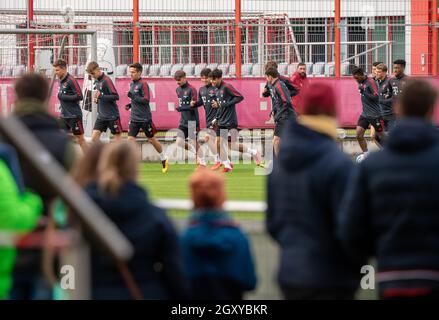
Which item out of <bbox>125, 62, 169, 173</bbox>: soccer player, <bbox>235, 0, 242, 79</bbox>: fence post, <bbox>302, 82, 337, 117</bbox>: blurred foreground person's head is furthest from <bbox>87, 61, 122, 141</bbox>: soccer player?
<bbox>302, 82, 337, 117</bbox>: blurred foreground person's head

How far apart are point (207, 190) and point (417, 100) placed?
119cm

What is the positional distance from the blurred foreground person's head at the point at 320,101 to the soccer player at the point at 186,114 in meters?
17.0

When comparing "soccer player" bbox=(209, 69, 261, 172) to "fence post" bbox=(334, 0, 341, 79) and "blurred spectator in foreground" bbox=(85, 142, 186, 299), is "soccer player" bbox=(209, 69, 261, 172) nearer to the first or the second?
"fence post" bbox=(334, 0, 341, 79)

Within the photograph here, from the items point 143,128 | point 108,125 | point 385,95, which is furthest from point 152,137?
point 385,95

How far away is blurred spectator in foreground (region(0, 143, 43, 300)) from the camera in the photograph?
19.5 feet

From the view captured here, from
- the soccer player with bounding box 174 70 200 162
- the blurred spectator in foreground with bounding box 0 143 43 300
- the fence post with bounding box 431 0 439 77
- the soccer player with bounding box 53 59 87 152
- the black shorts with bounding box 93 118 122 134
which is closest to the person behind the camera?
the blurred spectator in foreground with bounding box 0 143 43 300

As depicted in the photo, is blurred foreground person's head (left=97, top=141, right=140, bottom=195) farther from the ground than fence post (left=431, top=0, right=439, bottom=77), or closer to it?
closer to it

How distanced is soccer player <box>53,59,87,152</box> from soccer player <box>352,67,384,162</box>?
522 centimetres

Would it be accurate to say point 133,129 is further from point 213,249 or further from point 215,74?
point 213,249

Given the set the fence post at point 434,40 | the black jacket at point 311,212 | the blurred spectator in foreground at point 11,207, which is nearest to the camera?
the blurred spectator in foreground at point 11,207

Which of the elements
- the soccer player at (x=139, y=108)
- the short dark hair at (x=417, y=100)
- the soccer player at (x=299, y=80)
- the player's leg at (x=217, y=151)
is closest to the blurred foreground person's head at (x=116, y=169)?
the short dark hair at (x=417, y=100)

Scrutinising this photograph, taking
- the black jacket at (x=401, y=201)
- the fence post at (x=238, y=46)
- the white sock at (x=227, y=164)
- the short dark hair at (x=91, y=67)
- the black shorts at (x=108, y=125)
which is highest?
the fence post at (x=238, y=46)

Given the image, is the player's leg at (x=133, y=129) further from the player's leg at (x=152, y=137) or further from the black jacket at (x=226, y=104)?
the black jacket at (x=226, y=104)

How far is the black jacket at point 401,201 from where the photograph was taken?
625cm
